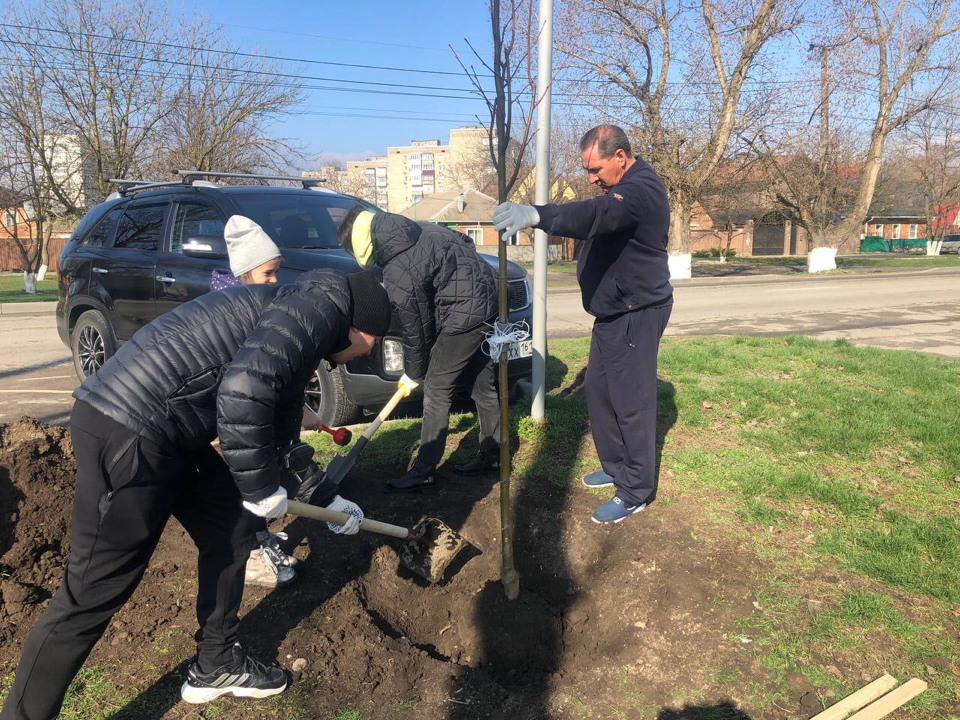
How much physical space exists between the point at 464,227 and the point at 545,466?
46348 millimetres

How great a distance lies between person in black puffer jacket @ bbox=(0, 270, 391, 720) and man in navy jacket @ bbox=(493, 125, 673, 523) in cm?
151

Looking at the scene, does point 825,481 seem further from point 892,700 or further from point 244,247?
point 244,247

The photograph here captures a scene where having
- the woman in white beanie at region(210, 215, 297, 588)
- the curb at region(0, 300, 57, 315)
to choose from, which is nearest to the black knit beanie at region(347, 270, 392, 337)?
the woman in white beanie at region(210, 215, 297, 588)

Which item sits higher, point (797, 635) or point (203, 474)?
point (203, 474)

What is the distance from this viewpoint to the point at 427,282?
3801 mm

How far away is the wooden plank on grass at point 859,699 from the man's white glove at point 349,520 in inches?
75.0

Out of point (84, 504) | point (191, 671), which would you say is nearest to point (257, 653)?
point (191, 671)

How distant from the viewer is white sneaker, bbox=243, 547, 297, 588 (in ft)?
10.3

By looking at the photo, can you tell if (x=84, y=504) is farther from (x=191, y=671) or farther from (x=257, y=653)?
(x=257, y=653)

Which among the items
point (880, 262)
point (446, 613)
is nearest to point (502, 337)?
point (446, 613)

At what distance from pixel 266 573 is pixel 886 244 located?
6859 centimetres

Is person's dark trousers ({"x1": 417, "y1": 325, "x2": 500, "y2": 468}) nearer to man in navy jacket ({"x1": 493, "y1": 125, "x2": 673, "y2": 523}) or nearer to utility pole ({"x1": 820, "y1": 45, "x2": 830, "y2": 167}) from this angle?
man in navy jacket ({"x1": 493, "y1": 125, "x2": 673, "y2": 523})

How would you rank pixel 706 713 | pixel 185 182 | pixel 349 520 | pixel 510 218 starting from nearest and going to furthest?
pixel 706 713 → pixel 510 218 → pixel 349 520 → pixel 185 182

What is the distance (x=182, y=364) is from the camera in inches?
83.7
